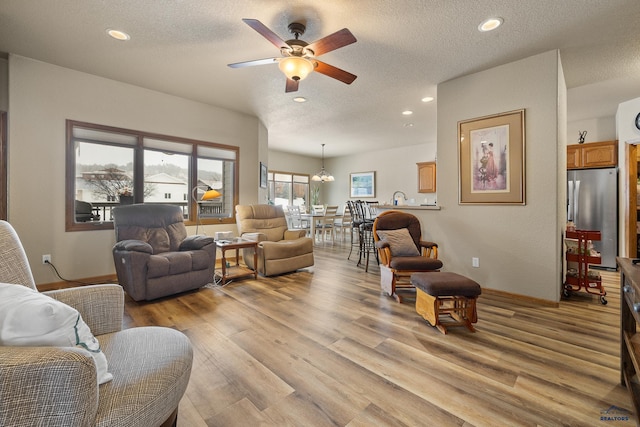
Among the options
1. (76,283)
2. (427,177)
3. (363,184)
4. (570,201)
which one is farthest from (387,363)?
(363,184)

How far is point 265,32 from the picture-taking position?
223 cm

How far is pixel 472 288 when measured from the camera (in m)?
2.30

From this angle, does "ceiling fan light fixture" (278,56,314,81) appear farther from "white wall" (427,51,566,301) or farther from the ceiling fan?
"white wall" (427,51,566,301)

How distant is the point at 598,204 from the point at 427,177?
3510mm

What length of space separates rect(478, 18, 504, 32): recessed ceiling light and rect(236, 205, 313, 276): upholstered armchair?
10.9 feet

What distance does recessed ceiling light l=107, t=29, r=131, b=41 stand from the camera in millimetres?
2712

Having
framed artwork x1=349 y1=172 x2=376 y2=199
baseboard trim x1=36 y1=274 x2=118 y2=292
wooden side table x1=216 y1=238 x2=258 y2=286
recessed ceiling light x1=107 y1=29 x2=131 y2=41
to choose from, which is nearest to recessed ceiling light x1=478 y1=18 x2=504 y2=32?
recessed ceiling light x1=107 y1=29 x2=131 y2=41

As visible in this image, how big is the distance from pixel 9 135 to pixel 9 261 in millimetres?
3248

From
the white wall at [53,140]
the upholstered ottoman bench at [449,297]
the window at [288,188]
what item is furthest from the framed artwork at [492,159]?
the window at [288,188]

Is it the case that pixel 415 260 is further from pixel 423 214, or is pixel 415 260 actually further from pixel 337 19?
pixel 337 19

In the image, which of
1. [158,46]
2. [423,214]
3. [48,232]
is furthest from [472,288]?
[48,232]

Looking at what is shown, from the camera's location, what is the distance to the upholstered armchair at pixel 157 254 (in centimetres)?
293

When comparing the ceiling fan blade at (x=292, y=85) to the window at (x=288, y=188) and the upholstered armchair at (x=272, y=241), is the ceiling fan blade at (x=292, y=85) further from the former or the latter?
the window at (x=288, y=188)

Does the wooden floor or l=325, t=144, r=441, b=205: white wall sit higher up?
l=325, t=144, r=441, b=205: white wall
